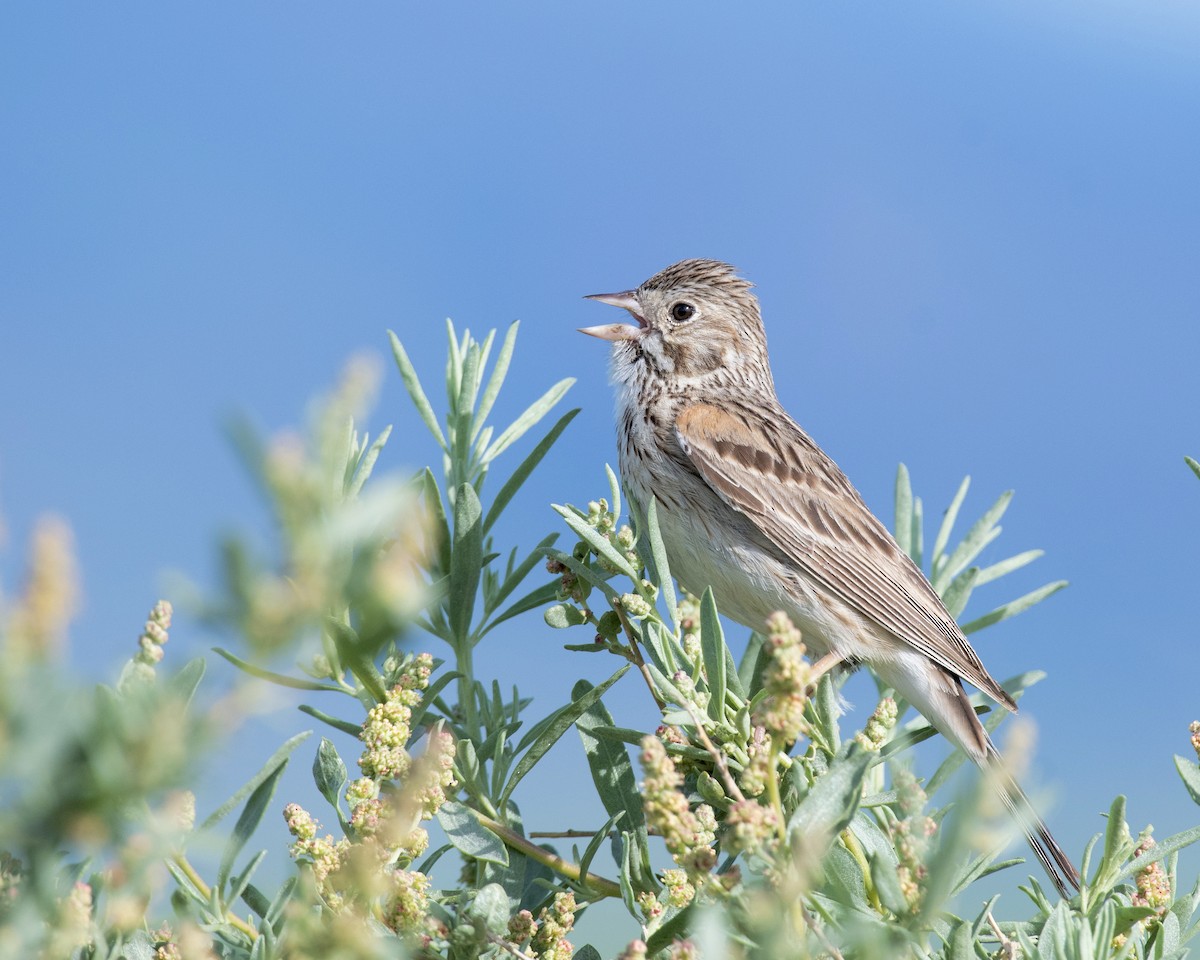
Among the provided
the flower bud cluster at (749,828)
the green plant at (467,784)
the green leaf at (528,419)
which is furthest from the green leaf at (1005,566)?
the flower bud cluster at (749,828)

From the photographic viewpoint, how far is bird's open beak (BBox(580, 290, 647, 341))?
5512mm

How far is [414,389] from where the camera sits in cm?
302

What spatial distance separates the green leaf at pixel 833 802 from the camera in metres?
1.24

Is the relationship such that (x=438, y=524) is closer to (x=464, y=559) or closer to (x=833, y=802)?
(x=464, y=559)

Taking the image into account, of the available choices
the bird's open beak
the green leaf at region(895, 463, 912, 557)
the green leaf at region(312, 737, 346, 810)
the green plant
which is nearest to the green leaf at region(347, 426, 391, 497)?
the green plant

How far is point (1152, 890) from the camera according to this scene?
2.03m

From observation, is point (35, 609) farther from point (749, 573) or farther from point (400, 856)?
point (749, 573)

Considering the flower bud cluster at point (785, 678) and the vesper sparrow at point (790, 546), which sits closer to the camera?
the flower bud cluster at point (785, 678)

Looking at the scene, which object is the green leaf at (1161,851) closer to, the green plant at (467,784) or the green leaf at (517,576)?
the green plant at (467,784)

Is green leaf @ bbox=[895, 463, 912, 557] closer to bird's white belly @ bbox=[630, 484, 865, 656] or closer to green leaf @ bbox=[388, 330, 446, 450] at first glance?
bird's white belly @ bbox=[630, 484, 865, 656]

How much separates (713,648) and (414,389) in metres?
1.31

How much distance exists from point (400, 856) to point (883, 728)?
0.91 meters

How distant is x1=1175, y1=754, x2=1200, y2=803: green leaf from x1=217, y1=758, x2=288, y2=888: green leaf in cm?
151

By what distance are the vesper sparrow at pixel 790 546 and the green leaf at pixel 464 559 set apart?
71.3 inches
